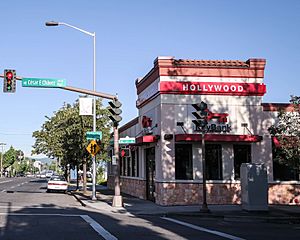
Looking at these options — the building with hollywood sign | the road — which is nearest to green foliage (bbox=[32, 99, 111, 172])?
the building with hollywood sign

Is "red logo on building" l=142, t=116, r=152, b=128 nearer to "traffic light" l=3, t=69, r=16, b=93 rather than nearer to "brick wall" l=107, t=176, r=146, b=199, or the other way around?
"brick wall" l=107, t=176, r=146, b=199

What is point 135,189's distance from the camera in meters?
28.1

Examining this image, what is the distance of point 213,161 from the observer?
71.3ft

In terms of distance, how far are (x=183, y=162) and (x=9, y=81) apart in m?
9.19

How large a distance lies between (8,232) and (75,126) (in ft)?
66.7

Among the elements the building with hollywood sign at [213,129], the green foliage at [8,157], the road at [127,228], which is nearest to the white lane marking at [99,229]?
the road at [127,228]

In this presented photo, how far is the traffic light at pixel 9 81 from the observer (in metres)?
18.5

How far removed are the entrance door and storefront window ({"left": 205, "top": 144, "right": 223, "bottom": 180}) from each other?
3.32 metres

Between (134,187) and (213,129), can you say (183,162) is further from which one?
(134,187)

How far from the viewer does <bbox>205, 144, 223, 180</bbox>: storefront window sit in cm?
2152

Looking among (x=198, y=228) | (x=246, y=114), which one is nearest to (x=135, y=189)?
(x=246, y=114)

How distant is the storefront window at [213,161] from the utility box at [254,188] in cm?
315

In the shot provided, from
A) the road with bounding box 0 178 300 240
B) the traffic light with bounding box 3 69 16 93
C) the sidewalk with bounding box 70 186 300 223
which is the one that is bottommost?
the sidewalk with bounding box 70 186 300 223

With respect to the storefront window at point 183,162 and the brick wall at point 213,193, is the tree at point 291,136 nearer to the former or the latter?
the brick wall at point 213,193
